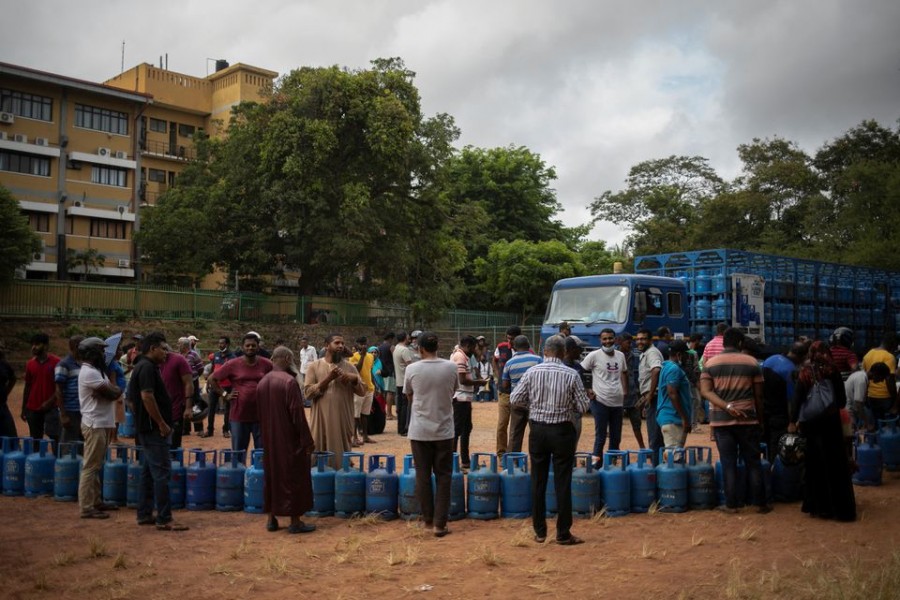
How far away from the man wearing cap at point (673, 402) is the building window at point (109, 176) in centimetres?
3871

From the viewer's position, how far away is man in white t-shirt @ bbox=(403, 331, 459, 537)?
7.88m

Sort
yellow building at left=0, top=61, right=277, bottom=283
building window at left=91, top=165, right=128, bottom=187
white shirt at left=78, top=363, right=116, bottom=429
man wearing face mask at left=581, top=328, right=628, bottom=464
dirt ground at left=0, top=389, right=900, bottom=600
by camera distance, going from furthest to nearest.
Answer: building window at left=91, top=165, right=128, bottom=187 < yellow building at left=0, top=61, right=277, bottom=283 < man wearing face mask at left=581, top=328, right=628, bottom=464 < white shirt at left=78, top=363, right=116, bottom=429 < dirt ground at left=0, top=389, right=900, bottom=600

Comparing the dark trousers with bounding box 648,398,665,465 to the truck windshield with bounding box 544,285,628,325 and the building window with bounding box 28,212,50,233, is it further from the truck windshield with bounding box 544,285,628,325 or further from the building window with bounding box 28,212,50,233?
the building window with bounding box 28,212,50,233

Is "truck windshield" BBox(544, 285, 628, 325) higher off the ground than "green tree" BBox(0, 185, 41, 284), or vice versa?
"green tree" BBox(0, 185, 41, 284)

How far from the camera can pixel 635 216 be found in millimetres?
53188

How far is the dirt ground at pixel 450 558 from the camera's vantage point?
20.5 ft

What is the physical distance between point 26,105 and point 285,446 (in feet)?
124

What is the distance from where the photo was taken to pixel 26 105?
38.8m

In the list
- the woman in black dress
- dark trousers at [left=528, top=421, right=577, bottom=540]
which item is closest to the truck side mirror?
the woman in black dress

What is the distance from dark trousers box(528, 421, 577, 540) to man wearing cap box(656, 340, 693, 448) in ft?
9.23

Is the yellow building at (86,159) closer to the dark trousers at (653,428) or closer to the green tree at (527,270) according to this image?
the green tree at (527,270)

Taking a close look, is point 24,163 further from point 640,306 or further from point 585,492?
point 585,492

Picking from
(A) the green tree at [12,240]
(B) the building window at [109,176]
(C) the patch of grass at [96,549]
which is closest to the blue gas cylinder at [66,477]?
(C) the patch of grass at [96,549]

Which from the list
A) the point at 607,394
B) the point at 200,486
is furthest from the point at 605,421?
the point at 200,486
